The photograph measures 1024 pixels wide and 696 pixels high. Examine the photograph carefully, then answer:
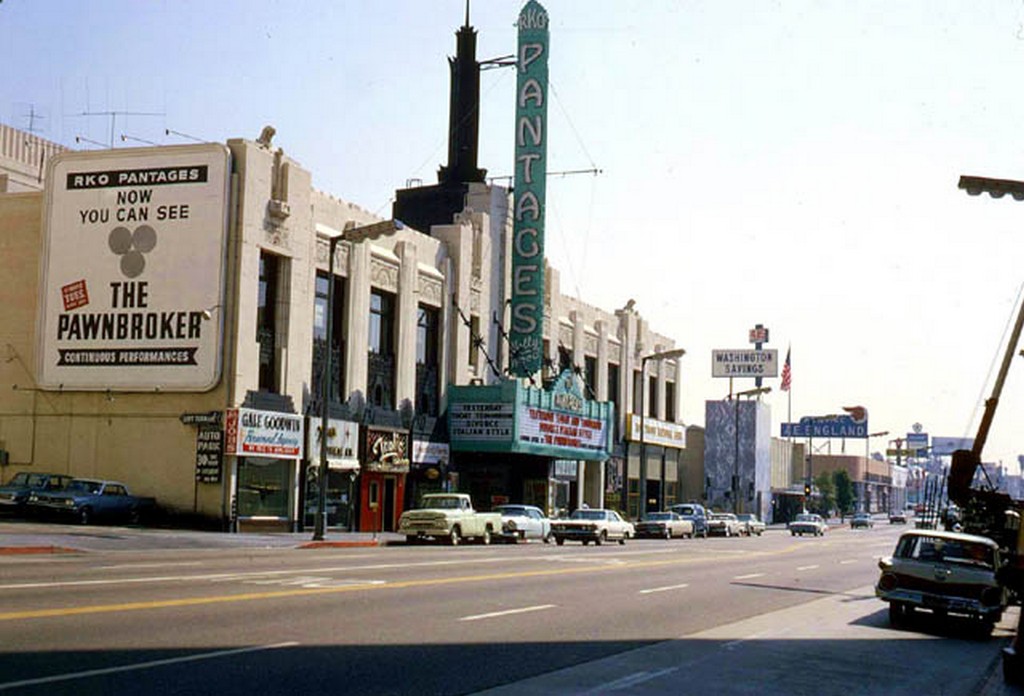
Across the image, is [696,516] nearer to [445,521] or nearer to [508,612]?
[445,521]

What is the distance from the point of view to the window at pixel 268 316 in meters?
40.4

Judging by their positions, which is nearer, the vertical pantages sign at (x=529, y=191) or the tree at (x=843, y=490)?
the vertical pantages sign at (x=529, y=191)

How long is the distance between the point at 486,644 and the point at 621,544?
110 ft

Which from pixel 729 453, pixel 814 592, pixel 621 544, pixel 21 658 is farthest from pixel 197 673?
pixel 729 453

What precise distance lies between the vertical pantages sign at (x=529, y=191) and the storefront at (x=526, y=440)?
2475 mm

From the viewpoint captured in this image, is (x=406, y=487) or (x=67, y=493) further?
(x=406, y=487)

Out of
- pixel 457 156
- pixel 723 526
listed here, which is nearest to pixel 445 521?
pixel 457 156

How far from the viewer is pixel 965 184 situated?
65.9 feet

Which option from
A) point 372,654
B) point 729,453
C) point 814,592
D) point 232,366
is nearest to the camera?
point 372,654

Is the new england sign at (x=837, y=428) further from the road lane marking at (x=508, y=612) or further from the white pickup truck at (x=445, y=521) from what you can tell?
the road lane marking at (x=508, y=612)

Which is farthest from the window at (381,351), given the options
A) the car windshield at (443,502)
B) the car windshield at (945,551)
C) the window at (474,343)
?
the car windshield at (945,551)

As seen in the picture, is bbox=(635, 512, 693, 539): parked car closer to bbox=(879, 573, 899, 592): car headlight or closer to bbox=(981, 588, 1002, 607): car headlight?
bbox=(879, 573, 899, 592): car headlight

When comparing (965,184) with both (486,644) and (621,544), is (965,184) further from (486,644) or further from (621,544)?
(621,544)

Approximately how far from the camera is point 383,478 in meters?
47.0
